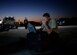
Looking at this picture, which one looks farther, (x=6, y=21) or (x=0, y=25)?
(x=6, y=21)

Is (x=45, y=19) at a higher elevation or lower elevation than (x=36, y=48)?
higher

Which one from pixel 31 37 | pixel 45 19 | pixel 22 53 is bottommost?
pixel 22 53

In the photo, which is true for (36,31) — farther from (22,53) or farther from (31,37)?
(22,53)

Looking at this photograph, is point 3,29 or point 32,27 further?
point 3,29

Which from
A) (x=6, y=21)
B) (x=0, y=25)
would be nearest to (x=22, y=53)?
(x=0, y=25)

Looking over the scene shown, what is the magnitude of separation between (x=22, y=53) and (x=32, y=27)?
719 mm

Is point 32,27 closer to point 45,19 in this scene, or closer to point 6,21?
point 45,19

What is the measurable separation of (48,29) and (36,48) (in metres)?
0.73

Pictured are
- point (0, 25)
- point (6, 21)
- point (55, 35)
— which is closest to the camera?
point (55, 35)

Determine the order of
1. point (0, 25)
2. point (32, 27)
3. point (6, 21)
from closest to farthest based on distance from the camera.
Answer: point (32, 27), point (0, 25), point (6, 21)

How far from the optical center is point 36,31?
5953 mm

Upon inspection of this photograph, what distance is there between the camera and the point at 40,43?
587cm

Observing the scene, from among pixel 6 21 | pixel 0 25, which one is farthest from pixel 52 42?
pixel 6 21

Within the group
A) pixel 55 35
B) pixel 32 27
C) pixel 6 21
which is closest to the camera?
pixel 55 35
